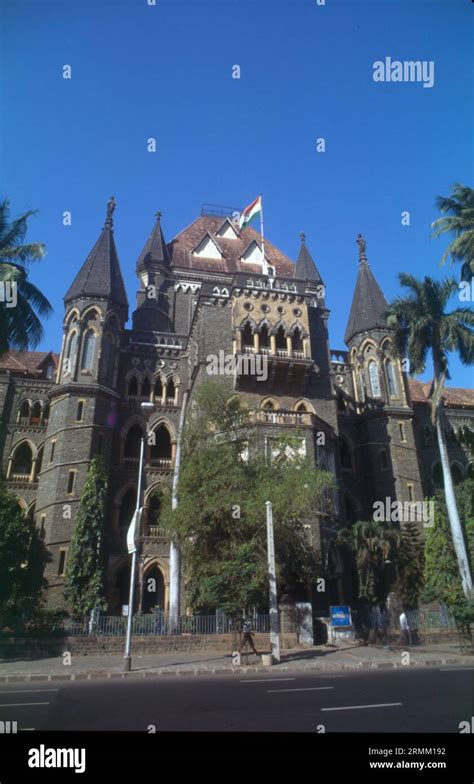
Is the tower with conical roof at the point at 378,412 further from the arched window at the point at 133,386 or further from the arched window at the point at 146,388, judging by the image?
the arched window at the point at 133,386

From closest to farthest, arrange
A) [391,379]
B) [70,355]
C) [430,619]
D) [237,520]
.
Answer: [237,520] → [430,619] → [70,355] → [391,379]

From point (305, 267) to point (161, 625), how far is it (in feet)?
93.8

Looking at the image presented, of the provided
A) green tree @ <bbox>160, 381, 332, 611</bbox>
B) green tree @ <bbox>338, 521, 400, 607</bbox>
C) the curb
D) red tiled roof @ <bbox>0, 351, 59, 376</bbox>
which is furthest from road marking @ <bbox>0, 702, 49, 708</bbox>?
red tiled roof @ <bbox>0, 351, 59, 376</bbox>

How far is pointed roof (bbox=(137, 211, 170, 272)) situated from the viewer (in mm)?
39688

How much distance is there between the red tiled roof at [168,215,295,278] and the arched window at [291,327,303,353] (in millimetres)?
13111

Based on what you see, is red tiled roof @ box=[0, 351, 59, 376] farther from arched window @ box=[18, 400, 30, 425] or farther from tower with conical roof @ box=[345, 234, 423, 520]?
tower with conical roof @ box=[345, 234, 423, 520]

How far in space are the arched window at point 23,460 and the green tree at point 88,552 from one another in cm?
680

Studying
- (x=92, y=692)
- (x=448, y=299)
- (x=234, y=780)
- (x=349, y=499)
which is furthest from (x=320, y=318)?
(x=234, y=780)

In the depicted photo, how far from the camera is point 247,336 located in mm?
29016

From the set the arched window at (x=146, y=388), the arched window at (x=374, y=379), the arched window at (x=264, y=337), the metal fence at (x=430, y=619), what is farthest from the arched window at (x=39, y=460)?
the metal fence at (x=430, y=619)

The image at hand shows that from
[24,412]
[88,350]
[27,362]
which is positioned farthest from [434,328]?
[27,362]

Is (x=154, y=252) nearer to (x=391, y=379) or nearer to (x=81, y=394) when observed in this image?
(x=81, y=394)

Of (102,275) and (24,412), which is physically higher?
(102,275)

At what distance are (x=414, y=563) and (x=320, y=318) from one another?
48.0ft
